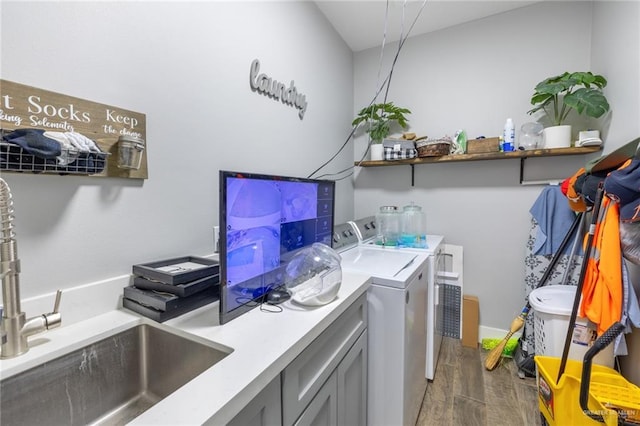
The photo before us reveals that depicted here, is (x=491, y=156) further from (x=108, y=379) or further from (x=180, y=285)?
(x=108, y=379)

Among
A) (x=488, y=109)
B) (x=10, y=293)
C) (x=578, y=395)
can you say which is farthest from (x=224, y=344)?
(x=488, y=109)

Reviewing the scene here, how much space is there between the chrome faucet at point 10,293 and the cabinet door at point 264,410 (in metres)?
0.61

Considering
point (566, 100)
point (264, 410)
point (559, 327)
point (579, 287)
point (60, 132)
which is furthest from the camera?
point (566, 100)

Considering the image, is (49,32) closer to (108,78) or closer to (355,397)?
(108,78)

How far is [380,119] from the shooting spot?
2.61 m

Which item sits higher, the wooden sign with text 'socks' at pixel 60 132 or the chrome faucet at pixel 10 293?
the wooden sign with text 'socks' at pixel 60 132

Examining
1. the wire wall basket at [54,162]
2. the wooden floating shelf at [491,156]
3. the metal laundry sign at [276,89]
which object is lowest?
the wire wall basket at [54,162]

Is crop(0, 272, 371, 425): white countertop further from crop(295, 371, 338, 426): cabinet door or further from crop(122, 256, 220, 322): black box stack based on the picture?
crop(295, 371, 338, 426): cabinet door

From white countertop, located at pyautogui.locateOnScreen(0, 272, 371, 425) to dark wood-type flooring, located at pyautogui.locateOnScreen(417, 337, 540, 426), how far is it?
1219 millimetres

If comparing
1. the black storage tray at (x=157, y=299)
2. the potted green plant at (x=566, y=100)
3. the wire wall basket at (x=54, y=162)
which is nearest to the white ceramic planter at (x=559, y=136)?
the potted green plant at (x=566, y=100)

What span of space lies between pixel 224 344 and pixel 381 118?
7.92ft

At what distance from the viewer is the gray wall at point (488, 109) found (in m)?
2.16

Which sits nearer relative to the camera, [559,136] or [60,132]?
[60,132]

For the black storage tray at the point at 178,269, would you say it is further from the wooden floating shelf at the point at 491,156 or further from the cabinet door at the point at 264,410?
the wooden floating shelf at the point at 491,156
